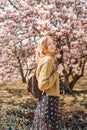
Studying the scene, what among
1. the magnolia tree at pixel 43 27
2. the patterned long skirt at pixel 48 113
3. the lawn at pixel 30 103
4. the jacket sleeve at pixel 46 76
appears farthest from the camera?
the magnolia tree at pixel 43 27

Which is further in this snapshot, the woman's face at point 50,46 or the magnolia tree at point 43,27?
the magnolia tree at point 43,27

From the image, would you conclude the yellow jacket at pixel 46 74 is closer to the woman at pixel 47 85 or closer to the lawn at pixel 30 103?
the woman at pixel 47 85

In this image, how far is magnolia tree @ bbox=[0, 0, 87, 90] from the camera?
10484 millimetres

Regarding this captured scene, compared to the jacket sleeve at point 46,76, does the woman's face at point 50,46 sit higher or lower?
higher

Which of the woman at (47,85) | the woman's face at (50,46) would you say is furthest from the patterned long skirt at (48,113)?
the woman's face at (50,46)

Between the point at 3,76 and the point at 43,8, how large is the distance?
340 cm

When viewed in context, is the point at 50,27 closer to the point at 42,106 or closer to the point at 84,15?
the point at 84,15

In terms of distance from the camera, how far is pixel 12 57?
1364 centimetres

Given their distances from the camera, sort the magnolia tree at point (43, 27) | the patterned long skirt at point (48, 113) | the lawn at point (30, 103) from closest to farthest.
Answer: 1. the patterned long skirt at point (48, 113)
2. the lawn at point (30, 103)
3. the magnolia tree at point (43, 27)

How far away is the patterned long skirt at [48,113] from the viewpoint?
5.36 m

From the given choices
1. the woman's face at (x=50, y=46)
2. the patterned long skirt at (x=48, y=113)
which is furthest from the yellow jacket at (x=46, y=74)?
the patterned long skirt at (x=48, y=113)

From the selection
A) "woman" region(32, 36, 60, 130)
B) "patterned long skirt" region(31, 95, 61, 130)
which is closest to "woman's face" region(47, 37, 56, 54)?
"woman" region(32, 36, 60, 130)

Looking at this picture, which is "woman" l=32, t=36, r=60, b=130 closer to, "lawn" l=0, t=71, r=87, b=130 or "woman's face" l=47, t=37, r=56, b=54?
"woman's face" l=47, t=37, r=56, b=54

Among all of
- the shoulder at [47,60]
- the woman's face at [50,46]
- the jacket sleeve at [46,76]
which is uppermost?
the woman's face at [50,46]
